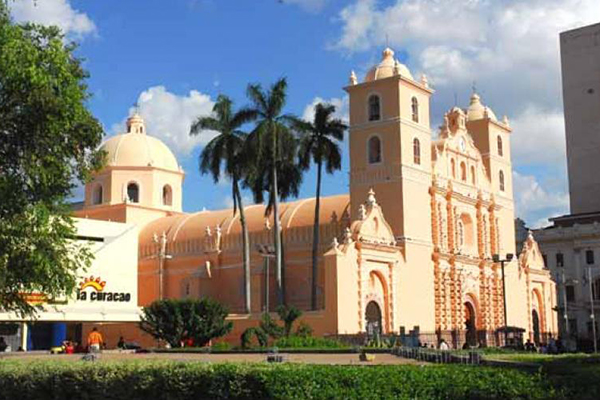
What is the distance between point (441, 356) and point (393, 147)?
22678 millimetres

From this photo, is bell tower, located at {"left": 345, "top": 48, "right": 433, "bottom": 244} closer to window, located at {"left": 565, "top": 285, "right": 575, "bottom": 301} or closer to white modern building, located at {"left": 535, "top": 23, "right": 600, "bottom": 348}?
white modern building, located at {"left": 535, "top": 23, "right": 600, "bottom": 348}

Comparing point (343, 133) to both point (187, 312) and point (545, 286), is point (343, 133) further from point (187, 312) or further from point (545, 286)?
point (545, 286)

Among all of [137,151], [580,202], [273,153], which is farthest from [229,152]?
[580,202]

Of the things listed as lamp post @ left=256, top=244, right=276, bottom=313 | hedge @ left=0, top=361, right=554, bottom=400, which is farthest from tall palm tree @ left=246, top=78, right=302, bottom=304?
hedge @ left=0, top=361, right=554, bottom=400

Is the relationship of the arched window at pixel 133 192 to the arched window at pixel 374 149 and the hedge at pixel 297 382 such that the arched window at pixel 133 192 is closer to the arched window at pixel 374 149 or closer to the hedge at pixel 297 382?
the arched window at pixel 374 149

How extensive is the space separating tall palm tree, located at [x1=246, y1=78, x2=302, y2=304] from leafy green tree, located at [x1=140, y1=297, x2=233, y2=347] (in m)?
A: 5.24

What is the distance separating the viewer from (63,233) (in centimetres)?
2222

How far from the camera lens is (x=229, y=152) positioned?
155 feet

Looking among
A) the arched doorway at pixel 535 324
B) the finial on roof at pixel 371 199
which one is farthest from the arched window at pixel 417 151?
the arched doorway at pixel 535 324

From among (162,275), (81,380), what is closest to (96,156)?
(81,380)

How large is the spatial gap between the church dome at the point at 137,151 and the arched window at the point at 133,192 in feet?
5.06

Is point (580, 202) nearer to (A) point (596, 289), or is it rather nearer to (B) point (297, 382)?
(A) point (596, 289)

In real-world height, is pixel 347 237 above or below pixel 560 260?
below

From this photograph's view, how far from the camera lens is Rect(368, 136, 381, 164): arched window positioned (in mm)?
47625
